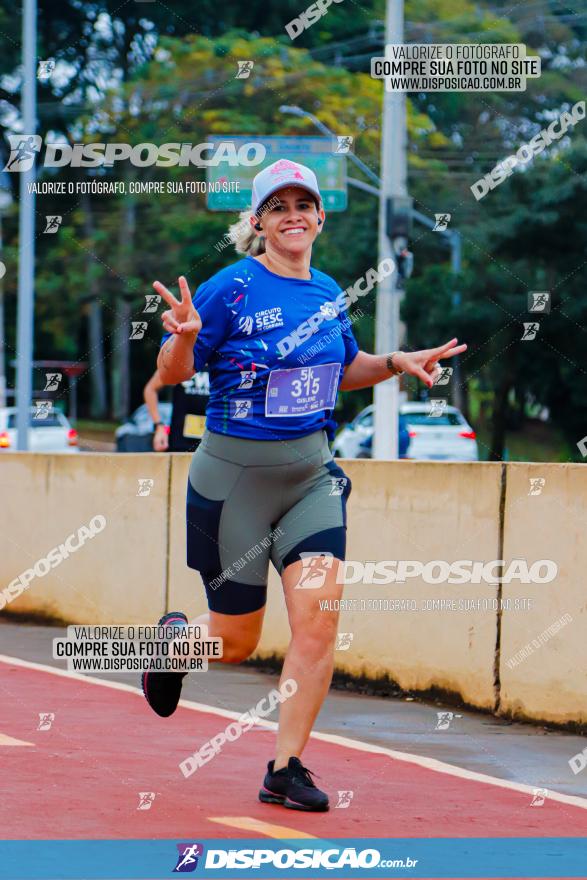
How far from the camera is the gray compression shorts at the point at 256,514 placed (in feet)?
18.8

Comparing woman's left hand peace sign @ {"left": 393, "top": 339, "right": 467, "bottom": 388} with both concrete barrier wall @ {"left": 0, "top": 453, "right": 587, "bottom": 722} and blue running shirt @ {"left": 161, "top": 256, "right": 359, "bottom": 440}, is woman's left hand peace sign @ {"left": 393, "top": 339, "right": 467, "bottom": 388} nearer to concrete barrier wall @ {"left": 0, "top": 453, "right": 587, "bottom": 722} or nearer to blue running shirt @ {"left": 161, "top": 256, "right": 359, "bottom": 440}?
blue running shirt @ {"left": 161, "top": 256, "right": 359, "bottom": 440}

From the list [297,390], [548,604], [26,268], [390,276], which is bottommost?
[548,604]

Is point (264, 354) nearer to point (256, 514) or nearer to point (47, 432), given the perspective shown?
point (256, 514)

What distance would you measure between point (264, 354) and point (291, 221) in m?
0.46

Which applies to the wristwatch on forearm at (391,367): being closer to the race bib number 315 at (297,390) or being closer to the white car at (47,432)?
the race bib number 315 at (297,390)

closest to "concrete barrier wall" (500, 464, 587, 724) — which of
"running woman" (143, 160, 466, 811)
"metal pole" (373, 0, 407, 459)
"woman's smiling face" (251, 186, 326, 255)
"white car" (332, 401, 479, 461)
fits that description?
"running woman" (143, 160, 466, 811)

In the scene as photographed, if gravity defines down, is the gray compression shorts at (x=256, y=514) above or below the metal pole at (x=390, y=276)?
below

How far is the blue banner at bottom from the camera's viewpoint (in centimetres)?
469

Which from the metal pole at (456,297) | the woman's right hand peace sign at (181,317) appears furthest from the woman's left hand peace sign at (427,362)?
the metal pole at (456,297)

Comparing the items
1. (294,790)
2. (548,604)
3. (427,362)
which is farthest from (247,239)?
(548,604)

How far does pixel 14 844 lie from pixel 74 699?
3.04 metres

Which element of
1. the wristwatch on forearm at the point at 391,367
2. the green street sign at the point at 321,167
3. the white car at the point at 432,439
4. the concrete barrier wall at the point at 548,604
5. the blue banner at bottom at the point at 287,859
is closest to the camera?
the blue banner at bottom at the point at 287,859

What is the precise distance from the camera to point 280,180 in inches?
228

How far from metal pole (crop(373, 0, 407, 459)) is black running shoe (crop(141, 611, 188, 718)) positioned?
14.1 metres
